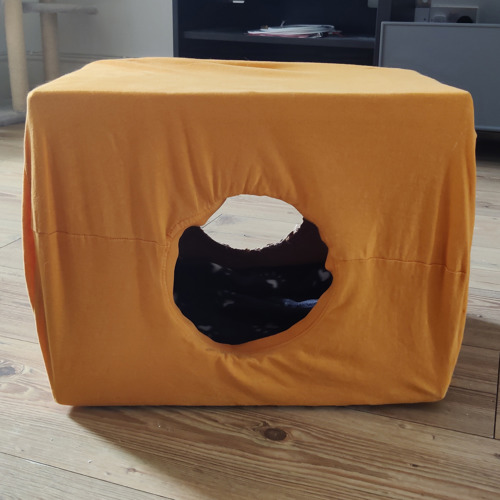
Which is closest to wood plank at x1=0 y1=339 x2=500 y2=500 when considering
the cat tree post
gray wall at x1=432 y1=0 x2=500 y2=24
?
gray wall at x1=432 y1=0 x2=500 y2=24

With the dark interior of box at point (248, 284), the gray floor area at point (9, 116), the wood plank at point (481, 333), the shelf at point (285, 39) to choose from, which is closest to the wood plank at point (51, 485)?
the dark interior of box at point (248, 284)

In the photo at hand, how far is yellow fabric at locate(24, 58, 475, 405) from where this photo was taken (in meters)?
0.77

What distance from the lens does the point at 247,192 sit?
80 centimetres

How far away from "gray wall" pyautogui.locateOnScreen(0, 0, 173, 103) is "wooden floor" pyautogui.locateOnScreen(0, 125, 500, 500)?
87.3 inches

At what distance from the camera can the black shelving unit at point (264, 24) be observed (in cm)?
240

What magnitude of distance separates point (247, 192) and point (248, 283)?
1.39 ft

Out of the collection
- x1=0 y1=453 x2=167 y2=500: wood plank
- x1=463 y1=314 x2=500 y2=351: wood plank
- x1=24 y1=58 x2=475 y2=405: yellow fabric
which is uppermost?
x1=24 y1=58 x2=475 y2=405: yellow fabric

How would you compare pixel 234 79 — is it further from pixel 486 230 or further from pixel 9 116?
pixel 9 116

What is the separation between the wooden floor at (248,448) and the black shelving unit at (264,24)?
66.2 inches

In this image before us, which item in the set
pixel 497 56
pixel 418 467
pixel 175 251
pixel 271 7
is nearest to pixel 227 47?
pixel 271 7

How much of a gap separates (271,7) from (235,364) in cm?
212

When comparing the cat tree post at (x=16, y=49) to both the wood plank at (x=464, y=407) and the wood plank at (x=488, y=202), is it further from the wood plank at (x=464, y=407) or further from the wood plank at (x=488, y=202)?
the wood plank at (x=464, y=407)

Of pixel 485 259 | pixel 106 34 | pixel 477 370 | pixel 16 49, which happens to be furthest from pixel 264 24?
pixel 477 370

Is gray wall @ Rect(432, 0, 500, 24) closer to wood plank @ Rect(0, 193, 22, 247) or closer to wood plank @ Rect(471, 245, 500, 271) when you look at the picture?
wood plank @ Rect(471, 245, 500, 271)
